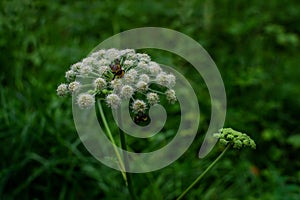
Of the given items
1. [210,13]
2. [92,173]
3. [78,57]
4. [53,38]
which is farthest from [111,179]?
[210,13]

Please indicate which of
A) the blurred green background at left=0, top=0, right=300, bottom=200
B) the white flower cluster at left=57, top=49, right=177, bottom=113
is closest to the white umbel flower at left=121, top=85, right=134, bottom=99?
the white flower cluster at left=57, top=49, right=177, bottom=113

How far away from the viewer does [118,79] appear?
174 centimetres

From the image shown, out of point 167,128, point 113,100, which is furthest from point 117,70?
point 167,128

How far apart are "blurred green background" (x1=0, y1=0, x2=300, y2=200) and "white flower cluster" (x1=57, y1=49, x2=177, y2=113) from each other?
47.1 inches

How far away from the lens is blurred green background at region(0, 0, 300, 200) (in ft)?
10.1

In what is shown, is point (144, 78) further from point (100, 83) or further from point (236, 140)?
point (236, 140)

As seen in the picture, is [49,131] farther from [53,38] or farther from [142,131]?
[53,38]

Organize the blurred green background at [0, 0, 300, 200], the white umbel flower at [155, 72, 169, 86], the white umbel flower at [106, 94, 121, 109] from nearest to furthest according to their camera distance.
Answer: the white umbel flower at [106, 94, 121, 109] < the white umbel flower at [155, 72, 169, 86] < the blurred green background at [0, 0, 300, 200]

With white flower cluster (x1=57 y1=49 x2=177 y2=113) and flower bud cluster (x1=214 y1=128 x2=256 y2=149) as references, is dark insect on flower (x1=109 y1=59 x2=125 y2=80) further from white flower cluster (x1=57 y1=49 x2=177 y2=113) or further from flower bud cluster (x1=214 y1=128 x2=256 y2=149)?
flower bud cluster (x1=214 y1=128 x2=256 y2=149)

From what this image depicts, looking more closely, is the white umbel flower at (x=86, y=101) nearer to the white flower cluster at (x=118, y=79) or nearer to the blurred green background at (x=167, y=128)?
the white flower cluster at (x=118, y=79)

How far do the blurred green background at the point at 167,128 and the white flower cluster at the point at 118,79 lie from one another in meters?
1.20

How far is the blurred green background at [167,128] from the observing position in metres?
3.07

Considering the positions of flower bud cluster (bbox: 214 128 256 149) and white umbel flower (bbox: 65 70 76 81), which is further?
white umbel flower (bbox: 65 70 76 81)

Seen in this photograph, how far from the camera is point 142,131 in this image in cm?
Result: 344
